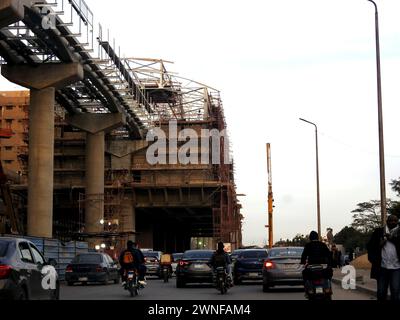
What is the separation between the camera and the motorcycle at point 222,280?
22531mm

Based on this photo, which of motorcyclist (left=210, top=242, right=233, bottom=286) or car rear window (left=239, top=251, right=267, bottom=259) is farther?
car rear window (left=239, top=251, right=267, bottom=259)

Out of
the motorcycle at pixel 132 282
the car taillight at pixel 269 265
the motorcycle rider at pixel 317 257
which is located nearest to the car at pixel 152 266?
the car taillight at pixel 269 265

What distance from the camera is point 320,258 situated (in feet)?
45.9

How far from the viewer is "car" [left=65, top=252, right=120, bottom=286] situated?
30766 mm

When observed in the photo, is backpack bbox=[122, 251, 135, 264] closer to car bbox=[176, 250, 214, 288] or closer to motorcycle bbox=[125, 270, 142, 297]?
motorcycle bbox=[125, 270, 142, 297]

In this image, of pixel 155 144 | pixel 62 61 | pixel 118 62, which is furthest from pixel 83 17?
pixel 155 144

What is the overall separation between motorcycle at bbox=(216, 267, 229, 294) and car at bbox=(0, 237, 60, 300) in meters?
8.20

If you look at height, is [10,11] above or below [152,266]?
above

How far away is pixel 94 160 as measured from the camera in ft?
212

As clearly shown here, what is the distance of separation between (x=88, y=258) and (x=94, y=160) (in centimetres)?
3377

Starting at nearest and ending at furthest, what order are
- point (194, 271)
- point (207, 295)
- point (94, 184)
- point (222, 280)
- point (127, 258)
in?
point (207, 295)
point (127, 258)
point (222, 280)
point (194, 271)
point (94, 184)

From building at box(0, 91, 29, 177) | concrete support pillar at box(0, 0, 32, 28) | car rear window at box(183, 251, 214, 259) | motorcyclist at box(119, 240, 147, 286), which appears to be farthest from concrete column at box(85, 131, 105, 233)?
building at box(0, 91, 29, 177)

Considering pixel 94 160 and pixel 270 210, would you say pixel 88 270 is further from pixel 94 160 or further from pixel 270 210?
pixel 94 160

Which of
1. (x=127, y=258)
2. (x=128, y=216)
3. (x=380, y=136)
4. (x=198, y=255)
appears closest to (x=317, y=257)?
(x=127, y=258)
